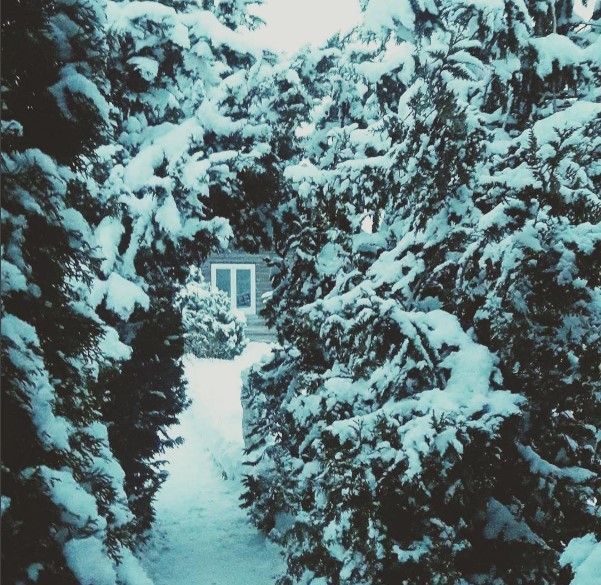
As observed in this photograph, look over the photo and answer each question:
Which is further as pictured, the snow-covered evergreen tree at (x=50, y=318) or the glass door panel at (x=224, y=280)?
the glass door panel at (x=224, y=280)

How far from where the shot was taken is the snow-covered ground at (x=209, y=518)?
7.18 meters

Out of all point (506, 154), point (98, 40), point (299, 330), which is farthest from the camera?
point (299, 330)

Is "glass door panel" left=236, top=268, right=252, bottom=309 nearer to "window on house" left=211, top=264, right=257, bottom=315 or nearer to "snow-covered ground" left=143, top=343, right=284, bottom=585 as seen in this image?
"window on house" left=211, top=264, right=257, bottom=315

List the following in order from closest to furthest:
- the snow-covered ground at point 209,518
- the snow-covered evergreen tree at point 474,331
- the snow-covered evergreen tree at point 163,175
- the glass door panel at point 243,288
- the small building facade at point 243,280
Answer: the snow-covered evergreen tree at point 474,331 < the snow-covered evergreen tree at point 163,175 < the snow-covered ground at point 209,518 < the small building facade at point 243,280 < the glass door panel at point 243,288

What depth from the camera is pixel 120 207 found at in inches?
248

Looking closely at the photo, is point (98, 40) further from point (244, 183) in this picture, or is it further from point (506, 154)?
point (244, 183)

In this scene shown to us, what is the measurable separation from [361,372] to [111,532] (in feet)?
7.04

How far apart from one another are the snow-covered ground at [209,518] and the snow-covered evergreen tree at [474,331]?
2564 mm

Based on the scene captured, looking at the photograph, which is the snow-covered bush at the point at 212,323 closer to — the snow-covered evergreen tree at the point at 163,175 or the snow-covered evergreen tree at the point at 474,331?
the snow-covered evergreen tree at the point at 163,175

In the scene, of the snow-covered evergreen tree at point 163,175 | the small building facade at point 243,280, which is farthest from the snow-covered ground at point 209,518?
the small building facade at point 243,280

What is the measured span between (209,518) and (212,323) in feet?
36.1

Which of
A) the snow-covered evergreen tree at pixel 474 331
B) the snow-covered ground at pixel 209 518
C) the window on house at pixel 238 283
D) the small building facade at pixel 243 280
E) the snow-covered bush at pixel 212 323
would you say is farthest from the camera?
the window on house at pixel 238 283

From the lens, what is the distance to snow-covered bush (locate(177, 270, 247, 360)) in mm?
19328

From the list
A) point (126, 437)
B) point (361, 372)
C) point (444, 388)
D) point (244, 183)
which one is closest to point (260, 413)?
point (126, 437)
